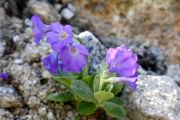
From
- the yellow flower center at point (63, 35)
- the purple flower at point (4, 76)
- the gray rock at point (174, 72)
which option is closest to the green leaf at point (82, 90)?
the yellow flower center at point (63, 35)

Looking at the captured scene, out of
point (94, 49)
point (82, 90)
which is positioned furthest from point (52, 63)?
point (94, 49)

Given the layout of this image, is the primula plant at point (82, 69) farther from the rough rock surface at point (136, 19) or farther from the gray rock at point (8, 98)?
the rough rock surface at point (136, 19)

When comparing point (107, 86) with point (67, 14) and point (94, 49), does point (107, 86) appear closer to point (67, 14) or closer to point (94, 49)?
point (94, 49)

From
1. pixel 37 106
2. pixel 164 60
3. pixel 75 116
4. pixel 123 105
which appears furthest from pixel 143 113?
pixel 164 60

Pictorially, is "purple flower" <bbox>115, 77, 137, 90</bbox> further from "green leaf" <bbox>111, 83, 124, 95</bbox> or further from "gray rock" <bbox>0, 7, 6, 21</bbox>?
"gray rock" <bbox>0, 7, 6, 21</bbox>

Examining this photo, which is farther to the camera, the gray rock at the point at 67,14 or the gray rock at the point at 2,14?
the gray rock at the point at 67,14
